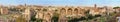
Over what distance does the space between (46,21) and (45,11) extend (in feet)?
0.29

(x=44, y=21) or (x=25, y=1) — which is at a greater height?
(x=25, y=1)

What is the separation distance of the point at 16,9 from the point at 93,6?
68 centimetres

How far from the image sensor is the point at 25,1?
2895mm

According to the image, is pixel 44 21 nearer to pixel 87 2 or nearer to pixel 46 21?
pixel 46 21

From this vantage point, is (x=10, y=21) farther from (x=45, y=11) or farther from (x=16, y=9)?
(x=45, y=11)

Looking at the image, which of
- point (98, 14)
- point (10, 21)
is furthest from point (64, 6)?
point (10, 21)

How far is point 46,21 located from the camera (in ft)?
9.44

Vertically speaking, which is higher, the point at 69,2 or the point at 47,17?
the point at 69,2

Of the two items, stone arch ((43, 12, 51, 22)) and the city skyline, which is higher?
the city skyline

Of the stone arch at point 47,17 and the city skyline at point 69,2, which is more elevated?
the city skyline at point 69,2

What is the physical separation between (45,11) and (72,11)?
238 millimetres

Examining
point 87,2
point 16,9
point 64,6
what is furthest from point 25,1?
point 87,2

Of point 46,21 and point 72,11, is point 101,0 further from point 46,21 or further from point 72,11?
point 46,21

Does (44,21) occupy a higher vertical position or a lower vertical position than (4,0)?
lower
